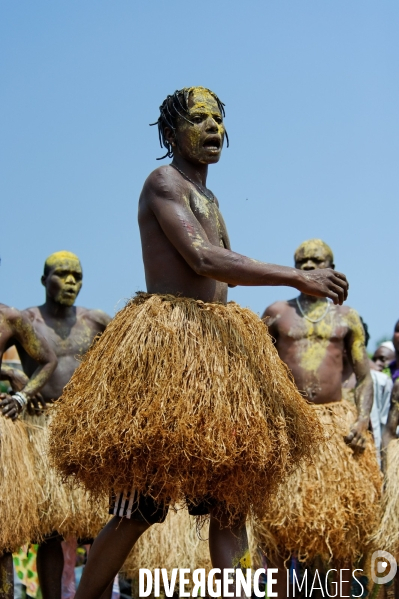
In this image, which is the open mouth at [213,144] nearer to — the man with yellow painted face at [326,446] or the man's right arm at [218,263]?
the man's right arm at [218,263]

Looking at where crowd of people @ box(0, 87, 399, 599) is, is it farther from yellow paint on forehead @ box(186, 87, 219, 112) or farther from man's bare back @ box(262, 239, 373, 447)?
man's bare back @ box(262, 239, 373, 447)

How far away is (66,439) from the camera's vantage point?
409 cm

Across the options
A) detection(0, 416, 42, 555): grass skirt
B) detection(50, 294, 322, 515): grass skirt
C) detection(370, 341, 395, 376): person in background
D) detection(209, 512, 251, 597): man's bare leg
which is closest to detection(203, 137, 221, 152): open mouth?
detection(50, 294, 322, 515): grass skirt

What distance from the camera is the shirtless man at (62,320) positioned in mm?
6926

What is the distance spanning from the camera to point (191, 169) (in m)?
4.50

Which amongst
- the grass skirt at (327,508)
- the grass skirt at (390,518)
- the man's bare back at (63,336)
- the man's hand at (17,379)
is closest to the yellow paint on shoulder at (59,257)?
the man's bare back at (63,336)

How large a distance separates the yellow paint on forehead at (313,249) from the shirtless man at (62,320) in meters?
1.47

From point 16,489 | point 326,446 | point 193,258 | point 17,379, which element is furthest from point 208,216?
point 17,379

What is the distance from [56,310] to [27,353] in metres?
0.68

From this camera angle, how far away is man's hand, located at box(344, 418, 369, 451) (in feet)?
20.5

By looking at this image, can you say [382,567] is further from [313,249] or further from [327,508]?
[313,249]

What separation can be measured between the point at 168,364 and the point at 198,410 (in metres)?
0.22

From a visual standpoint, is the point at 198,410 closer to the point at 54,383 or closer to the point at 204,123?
the point at 204,123

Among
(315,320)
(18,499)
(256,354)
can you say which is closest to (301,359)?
(315,320)
